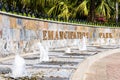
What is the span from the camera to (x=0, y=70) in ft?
28.4

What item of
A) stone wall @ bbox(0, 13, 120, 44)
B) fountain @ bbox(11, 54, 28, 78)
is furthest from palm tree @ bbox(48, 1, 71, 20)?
fountain @ bbox(11, 54, 28, 78)

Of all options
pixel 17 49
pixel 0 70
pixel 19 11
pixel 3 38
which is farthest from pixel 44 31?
pixel 0 70

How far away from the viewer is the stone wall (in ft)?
40.6

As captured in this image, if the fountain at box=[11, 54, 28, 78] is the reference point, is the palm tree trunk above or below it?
above

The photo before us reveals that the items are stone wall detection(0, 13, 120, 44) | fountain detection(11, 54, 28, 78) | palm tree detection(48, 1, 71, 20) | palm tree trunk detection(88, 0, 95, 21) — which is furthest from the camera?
palm tree trunk detection(88, 0, 95, 21)

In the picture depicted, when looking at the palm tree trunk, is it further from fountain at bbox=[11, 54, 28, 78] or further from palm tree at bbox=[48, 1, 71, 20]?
fountain at bbox=[11, 54, 28, 78]

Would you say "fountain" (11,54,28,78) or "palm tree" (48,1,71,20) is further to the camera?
"palm tree" (48,1,71,20)

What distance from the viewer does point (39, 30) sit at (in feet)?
52.6

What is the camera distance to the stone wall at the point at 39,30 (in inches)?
487

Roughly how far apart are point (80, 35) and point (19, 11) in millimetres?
7957

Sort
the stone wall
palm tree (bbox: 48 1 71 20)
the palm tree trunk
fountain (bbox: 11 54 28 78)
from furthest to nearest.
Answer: the palm tree trunk, palm tree (bbox: 48 1 71 20), the stone wall, fountain (bbox: 11 54 28 78)

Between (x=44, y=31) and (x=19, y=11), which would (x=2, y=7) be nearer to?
(x=19, y=11)

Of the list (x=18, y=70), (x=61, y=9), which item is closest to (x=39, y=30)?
(x=18, y=70)

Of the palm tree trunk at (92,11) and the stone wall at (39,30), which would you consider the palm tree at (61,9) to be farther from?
the stone wall at (39,30)
